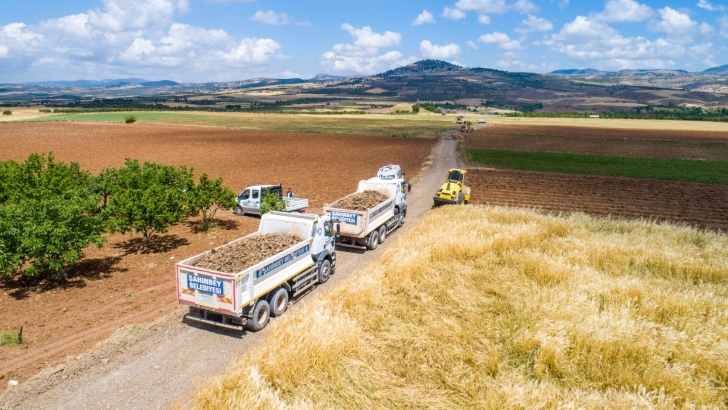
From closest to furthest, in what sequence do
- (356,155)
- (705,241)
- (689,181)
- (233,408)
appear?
(233,408) → (705,241) → (689,181) → (356,155)

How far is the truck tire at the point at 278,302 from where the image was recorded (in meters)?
12.5

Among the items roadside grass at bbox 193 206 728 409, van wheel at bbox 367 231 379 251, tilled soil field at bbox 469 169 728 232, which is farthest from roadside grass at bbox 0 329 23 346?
tilled soil field at bbox 469 169 728 232

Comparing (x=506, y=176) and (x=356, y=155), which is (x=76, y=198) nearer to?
(x=506, y=176)

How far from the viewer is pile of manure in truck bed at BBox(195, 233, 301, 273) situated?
40.5ft

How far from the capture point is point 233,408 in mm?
7422

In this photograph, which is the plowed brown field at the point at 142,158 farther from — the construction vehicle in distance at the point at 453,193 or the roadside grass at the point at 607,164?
the roadside grass at the point at 607,164

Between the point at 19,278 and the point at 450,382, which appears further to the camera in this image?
the point at 19,278

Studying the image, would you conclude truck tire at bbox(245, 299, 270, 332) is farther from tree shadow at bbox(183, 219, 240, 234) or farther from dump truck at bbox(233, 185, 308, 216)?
dump truck at bbox(233, 185, 308, 216)

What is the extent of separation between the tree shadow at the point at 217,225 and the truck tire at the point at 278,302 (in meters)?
10.2

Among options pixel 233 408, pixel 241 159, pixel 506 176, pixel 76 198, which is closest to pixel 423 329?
pixel 233 408

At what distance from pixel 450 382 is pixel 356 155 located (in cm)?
4391

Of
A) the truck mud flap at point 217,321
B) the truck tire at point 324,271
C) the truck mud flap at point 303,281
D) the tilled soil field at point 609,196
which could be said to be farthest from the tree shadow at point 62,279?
the tilled soil field at point 609,196

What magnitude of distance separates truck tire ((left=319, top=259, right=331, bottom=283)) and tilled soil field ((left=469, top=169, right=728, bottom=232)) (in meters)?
17.6

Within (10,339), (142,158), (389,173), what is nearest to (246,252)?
(10,339)
